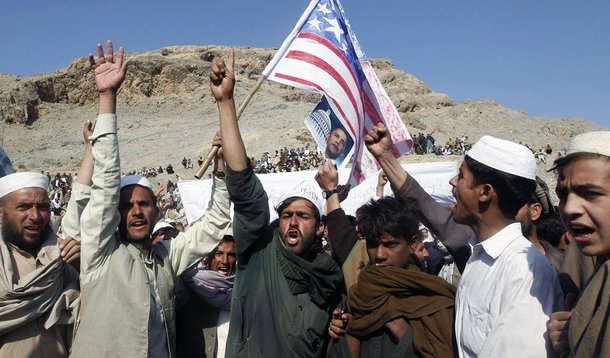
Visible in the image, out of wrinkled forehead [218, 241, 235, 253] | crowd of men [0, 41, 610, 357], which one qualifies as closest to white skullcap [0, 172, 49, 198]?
crowd of men [0, 41, 610, 357]

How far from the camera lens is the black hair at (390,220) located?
8.98 ft

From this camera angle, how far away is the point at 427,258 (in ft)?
11.0

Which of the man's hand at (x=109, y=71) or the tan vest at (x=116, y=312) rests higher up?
the man's hand at (x=109, y=71)

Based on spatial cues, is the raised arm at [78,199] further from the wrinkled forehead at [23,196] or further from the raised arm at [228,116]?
the raised arm at [228,116]

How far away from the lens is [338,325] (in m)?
2.66

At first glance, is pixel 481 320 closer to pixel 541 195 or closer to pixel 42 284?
pixel 541 195

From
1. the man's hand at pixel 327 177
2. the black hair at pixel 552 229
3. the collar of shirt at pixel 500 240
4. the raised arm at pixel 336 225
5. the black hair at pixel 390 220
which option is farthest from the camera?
the black hair at pixel 552 229

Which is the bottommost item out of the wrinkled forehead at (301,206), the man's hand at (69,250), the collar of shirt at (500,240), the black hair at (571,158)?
the man's hand at (69,250)

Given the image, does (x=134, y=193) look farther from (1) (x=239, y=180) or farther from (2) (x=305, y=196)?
(2) (x=305, y=196)

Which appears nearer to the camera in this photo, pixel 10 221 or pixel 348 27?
pixel 10 221

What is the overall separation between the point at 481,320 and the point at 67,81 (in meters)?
60.9

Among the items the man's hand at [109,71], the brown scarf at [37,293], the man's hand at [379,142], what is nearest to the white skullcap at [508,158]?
the man's hand at [379,142]

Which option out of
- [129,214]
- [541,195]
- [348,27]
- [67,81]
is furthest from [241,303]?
[67,81]

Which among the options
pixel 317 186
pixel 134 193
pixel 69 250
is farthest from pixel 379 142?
pixel 317 186
